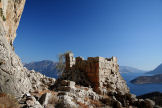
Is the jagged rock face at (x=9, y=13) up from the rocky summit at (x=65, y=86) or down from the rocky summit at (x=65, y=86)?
up

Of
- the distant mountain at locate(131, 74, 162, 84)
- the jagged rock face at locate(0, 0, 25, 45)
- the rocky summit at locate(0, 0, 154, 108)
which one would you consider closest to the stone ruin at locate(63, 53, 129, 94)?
the rocky summit at locate(0, 0, 154, 108)

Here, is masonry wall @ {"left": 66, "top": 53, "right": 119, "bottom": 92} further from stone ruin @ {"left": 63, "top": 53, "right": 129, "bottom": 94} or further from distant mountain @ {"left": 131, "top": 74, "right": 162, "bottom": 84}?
distant mountain @ {"left": 131, "top": 74, "right": 162, "bottom": 84}

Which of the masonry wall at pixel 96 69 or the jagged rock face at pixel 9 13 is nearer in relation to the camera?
the jagged rock face at pixel 9 13

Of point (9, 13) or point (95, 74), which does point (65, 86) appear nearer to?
point (95, 74)

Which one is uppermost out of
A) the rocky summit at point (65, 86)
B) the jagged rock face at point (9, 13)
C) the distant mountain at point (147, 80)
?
the jagged rock face at point (9, 13)

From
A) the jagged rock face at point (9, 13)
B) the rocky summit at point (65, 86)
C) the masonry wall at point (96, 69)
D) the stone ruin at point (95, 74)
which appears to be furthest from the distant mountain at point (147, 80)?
the jagged rock face at point (9, 13)

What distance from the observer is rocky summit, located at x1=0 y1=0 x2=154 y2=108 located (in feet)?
24.9

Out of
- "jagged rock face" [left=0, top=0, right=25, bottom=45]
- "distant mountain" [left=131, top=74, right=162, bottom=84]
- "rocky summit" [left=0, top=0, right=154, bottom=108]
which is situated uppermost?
"jagged rock face" [left=0, top=0, right=25, bottom=45]

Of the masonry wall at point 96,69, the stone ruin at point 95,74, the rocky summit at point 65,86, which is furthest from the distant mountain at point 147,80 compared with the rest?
the masonry wall at point 96,69

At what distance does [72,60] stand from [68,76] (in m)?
3.45

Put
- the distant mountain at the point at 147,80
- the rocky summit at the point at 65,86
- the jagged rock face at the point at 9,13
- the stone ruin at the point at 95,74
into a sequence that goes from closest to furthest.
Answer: the rocky summit at the point at 65,86 < the jagged rock face at the point at 9,13 < the stone ruin at the point at 95,74 < the distant mountain at the point at 147,80

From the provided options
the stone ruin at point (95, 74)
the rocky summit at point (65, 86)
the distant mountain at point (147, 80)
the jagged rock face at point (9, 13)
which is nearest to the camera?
the rocky summit at point (65, 86)

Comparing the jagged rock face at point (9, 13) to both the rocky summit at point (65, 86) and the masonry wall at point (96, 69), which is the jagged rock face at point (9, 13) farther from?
the masonry wall at point (96, 69)

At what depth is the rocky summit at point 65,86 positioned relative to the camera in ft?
24.9
